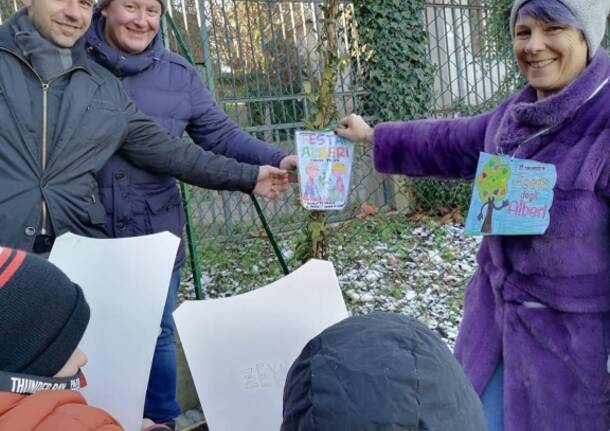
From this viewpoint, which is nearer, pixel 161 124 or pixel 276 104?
pixel 161 124

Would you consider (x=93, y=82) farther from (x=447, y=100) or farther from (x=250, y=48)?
(x=447, y=100)

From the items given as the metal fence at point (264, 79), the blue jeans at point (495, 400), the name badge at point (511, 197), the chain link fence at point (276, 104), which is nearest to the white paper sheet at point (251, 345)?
the name badge at point (511, 197)

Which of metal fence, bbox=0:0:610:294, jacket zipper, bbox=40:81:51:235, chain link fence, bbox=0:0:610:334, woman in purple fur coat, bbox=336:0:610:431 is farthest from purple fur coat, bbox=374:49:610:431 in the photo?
metal fence, bbox=0:0:610:294

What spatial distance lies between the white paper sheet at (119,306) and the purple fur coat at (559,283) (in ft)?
2.98

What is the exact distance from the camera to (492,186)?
1.62 metres

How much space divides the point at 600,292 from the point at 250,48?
13.2 feet

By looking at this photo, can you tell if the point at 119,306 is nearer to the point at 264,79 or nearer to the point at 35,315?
the point at 35,315

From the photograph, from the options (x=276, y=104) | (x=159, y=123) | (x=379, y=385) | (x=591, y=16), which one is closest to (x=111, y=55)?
(x=159, y=123)

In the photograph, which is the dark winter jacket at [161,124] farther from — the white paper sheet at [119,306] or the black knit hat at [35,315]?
the black knit hat at [35,315]

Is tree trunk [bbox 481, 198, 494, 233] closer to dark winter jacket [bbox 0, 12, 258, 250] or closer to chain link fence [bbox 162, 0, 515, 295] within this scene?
dark winter jacket [bbox 0, 12, 258, 250]

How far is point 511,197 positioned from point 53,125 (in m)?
1.21

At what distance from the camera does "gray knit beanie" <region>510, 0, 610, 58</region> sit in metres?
1.48

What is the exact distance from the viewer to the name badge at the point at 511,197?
5.00ft

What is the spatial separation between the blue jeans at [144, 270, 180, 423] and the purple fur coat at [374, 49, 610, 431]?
100 centimetres
